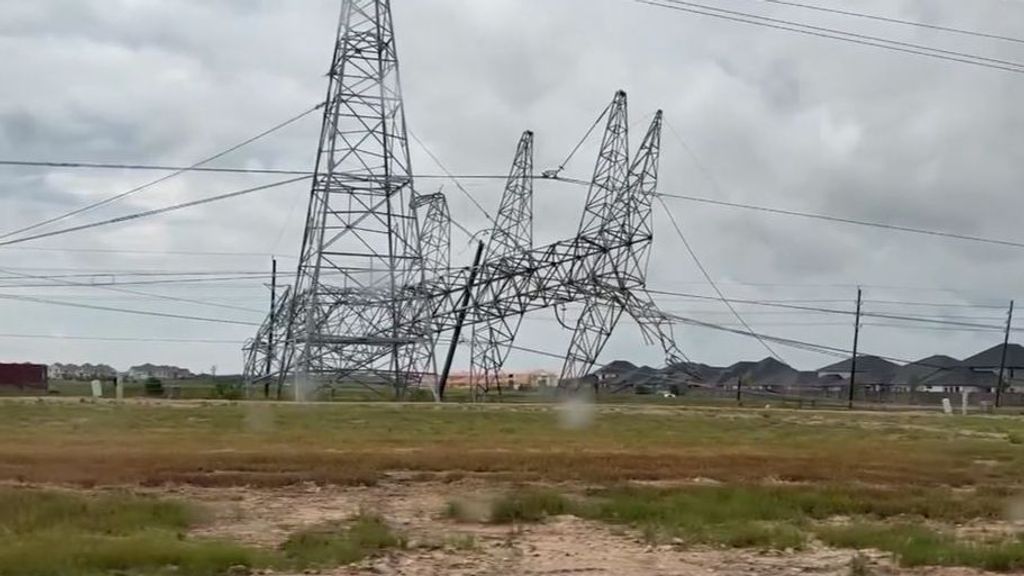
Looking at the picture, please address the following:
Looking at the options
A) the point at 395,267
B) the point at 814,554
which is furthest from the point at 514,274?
the point at 814,554

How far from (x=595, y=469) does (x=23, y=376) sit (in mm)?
69696

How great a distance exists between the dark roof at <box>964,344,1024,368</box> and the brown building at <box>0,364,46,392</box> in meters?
87.2

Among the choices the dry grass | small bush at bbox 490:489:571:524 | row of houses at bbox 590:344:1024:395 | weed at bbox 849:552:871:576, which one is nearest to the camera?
weed at bbox 849:552:871:576

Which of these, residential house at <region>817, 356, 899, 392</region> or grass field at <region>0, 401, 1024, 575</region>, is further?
residential house at <region>817, 356, 899, 392</region>

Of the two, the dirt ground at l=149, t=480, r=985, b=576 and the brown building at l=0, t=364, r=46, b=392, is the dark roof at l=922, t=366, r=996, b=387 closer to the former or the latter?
the brown building at l=0, t=364, r=46, b=392

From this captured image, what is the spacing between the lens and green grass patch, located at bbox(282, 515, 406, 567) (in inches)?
535

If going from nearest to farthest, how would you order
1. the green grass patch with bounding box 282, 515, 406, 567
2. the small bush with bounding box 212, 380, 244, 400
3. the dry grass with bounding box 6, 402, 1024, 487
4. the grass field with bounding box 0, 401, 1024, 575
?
1. the green grass patch with bounding box 282, 515, 406, 567
2. the grass field with bounding box 0, 401, 1024, 575
3. the dry grass with bounding box 6, 402, 1024, 487
4. the small bush with bounding box 212, 380, 244, 400

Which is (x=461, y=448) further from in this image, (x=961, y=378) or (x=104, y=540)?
(x=961, y=378)

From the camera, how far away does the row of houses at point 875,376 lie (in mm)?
115062

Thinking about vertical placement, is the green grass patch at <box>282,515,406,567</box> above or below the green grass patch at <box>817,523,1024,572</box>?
below

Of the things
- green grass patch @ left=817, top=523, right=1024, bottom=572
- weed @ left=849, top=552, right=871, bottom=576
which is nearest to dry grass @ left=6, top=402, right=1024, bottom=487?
green grass patch @ left=817, top=523, right=1024, bottom=572

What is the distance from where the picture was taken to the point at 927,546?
1516 centimetres

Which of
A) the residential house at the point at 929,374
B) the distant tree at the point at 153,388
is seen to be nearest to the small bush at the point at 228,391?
the distant tree at the point at 153,388

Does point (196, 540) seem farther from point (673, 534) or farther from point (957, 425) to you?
point (957, 425)
